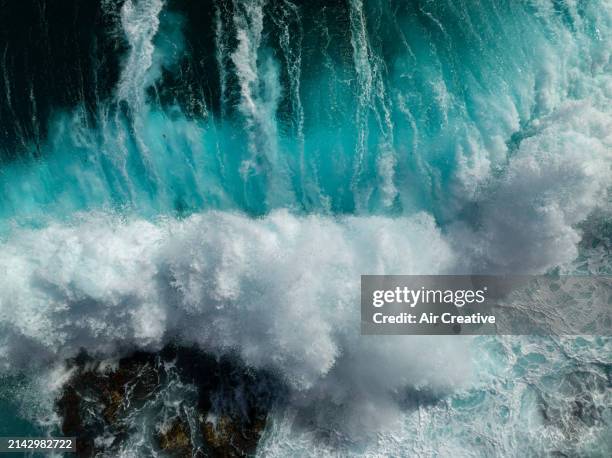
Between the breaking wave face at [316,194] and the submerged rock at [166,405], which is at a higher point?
the breaking wave face at [316,194]

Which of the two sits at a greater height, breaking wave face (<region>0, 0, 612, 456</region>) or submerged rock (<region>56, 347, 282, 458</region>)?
breaking wave face (<region>0, 0, 612, 456</region>)

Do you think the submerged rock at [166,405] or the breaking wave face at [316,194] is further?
the breaking wave face at [316,194]

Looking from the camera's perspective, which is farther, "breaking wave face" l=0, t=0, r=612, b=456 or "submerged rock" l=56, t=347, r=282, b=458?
"breaking wave face" l=0, t=0, r=612, b=456

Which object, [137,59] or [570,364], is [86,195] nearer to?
[137,59]
